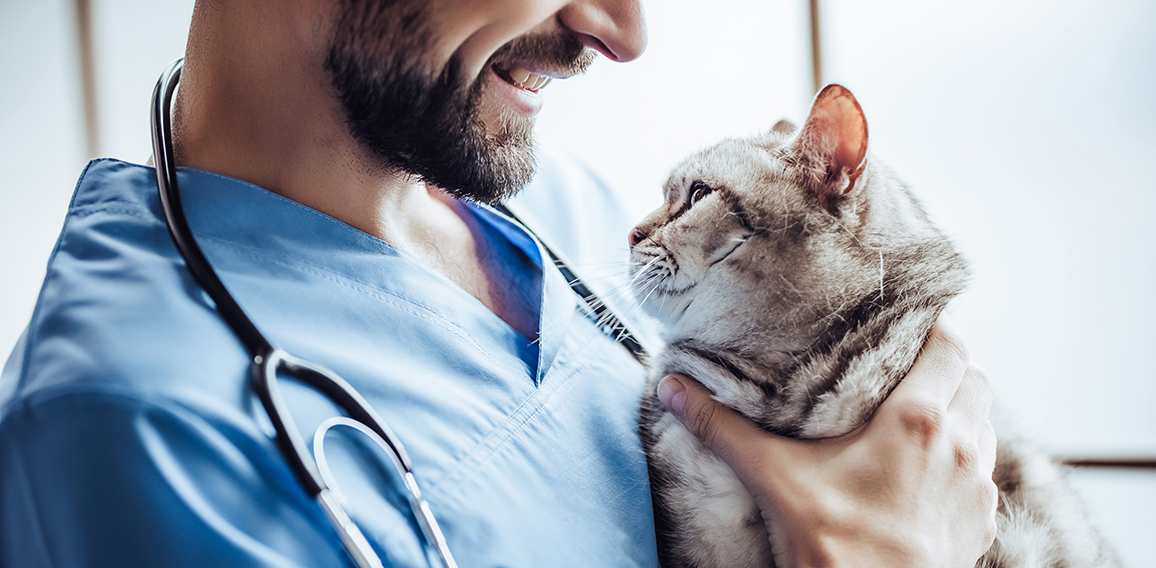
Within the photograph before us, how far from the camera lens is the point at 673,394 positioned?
2.63ft

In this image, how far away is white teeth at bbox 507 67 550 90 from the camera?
758 mm

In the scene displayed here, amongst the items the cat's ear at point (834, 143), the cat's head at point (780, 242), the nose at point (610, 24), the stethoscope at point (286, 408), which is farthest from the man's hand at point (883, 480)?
the nose at point (610, 24)

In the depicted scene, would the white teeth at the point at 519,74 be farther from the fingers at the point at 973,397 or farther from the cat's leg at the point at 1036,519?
the cat's leg at the point at 1036,519

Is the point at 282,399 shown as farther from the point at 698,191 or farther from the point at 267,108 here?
the point at 698,191

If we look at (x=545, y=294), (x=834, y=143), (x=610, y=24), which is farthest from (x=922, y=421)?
(x=610, y=24)

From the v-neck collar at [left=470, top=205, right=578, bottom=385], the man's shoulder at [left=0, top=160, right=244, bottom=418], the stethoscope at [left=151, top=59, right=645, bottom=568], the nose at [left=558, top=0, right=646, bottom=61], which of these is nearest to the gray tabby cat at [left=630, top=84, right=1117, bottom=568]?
the v-neck collar at [left=470, top=205, right=578, bottom=385]

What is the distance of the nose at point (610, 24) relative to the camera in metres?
0.73

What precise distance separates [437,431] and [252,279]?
0.81 ft

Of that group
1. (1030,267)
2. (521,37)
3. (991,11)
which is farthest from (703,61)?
(521,37)

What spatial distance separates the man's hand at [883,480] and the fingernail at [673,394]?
0.02 meters

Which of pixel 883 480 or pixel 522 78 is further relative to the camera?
pixel 522 78

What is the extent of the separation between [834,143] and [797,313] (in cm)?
22

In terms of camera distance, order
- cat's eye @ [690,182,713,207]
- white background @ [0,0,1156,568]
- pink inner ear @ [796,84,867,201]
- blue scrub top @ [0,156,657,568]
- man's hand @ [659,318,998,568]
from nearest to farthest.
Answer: blue scrub top @ [0,156,657,568]
man's hand @ [659,318,998,568]
pink inner ear @ [796,84,867,201]
cat's eye @ [690,182,713,207]
white background @ [0,0,1156,568]

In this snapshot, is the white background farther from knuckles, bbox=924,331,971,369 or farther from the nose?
knuckles, bbox=924,331,971,369
